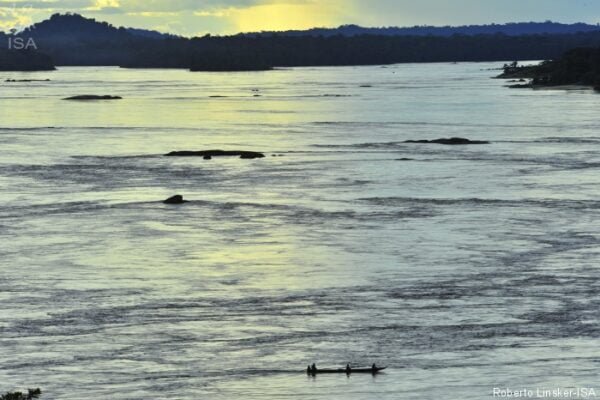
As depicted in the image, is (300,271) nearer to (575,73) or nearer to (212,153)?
(212,153)

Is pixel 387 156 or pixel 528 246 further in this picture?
pixel 387 156

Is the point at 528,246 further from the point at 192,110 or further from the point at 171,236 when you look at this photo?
the point at 192,110

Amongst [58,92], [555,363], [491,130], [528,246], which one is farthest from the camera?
[58,92]

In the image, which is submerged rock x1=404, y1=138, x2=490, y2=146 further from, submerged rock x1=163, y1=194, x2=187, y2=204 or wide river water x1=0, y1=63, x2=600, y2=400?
submerged rock x1=163, y1=194, x2=187, y2=204

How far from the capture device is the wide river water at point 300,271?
2630cm

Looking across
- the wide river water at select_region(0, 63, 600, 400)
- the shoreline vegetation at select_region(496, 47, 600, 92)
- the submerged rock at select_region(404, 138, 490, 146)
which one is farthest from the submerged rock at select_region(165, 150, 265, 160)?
the shoreline vegetation at select_region(496, 47, 600, 92)

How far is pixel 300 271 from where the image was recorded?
36.5 metres

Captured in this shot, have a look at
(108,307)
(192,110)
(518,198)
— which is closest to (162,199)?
(518,198)

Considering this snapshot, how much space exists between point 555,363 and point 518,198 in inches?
1065

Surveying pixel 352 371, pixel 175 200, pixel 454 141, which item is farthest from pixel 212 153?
pixel 352 371

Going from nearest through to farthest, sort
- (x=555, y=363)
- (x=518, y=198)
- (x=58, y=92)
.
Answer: (x=555, y=363)
(x=518, y=198)
(x=58, y=92)

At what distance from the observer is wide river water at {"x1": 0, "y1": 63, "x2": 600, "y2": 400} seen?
26297 millimetres

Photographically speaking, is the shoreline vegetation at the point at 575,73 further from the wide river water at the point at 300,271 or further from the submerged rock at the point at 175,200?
the submerged rock at the point at 175,200

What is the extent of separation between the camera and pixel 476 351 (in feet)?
90.3
